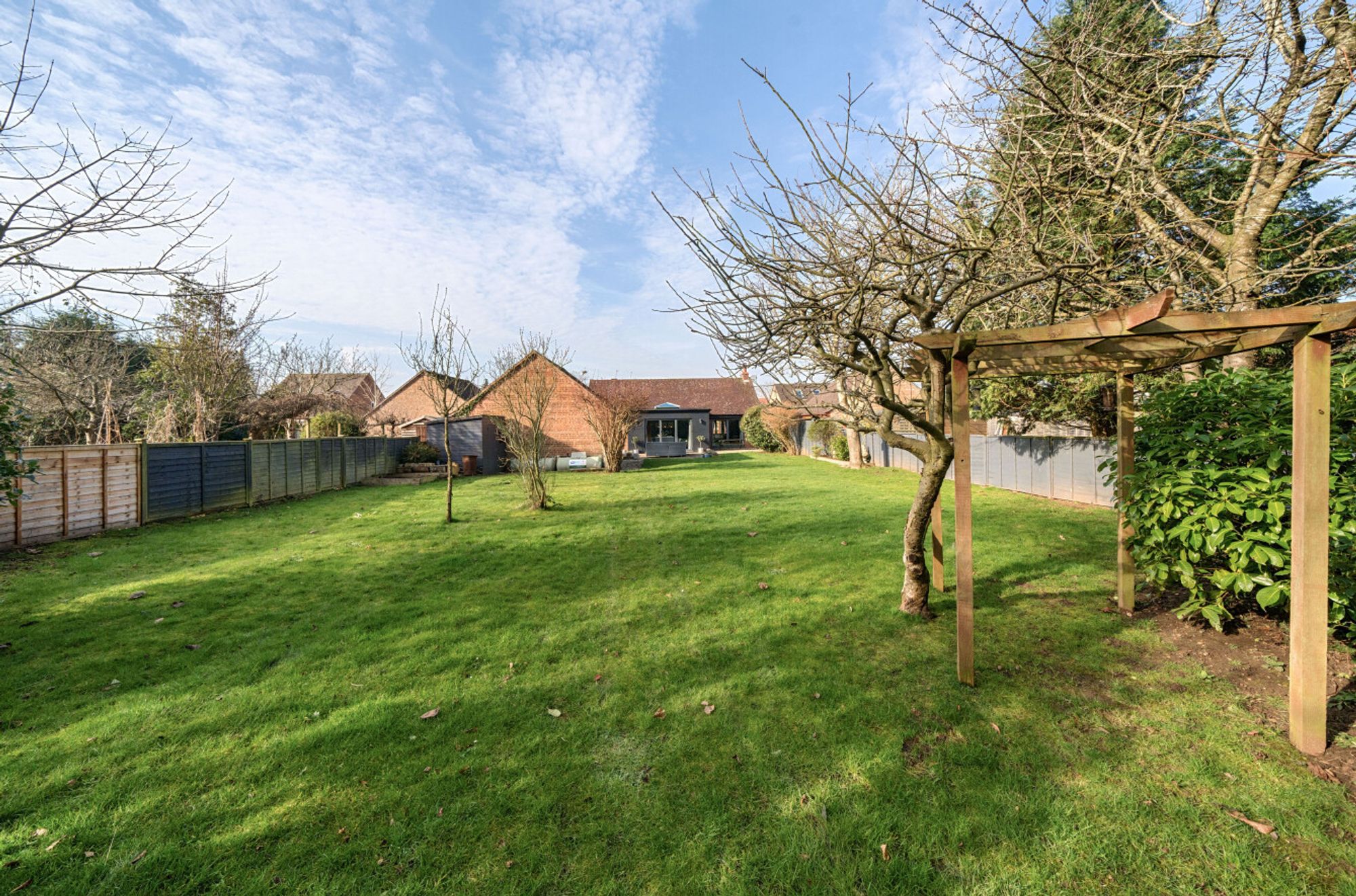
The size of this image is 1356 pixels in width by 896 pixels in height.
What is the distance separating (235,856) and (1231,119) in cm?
977

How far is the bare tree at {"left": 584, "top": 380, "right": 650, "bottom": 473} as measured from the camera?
19.0 metres

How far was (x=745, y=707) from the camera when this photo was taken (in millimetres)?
3338

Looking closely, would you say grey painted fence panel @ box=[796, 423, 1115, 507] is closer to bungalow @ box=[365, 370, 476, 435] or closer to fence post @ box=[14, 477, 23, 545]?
fence post @ box=[14, 477, 23, 545]

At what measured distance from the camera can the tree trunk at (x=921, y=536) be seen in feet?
14.8

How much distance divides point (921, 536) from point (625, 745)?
10.3ft

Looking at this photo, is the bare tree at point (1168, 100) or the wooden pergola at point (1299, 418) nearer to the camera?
the wooden pergola at point (1299, 418)

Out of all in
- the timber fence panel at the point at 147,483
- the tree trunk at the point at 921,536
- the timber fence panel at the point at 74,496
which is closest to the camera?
the tree trunk at the point at 921,536

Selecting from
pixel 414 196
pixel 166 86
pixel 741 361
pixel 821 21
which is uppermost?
pixel 414 196

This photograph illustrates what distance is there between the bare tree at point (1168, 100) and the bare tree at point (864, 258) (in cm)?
50

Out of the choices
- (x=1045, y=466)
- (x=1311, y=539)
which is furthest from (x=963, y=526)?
(x=1045, y=466)

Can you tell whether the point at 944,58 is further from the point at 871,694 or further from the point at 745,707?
the point at 745,707

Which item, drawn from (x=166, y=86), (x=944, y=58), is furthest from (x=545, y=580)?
(x=944, y=58)

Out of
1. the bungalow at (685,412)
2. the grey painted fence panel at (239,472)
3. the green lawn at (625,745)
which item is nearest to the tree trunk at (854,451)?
the bungalow at (685,412)

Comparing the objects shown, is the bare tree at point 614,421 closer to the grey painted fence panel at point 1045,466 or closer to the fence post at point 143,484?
the grey painted fence panel at point 1045,466
